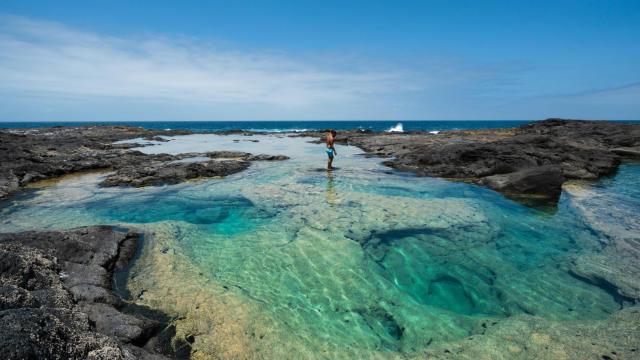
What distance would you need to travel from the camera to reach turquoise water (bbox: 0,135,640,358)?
6176 millimetres

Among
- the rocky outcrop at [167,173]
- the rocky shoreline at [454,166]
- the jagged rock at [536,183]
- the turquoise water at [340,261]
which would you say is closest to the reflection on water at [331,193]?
the turquoise water at [340,261]

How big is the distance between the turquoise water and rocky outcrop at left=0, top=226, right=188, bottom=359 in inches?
25.0

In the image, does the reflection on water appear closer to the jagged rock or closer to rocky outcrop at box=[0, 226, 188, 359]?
rocky outcrop at box=[0, 226, 188, 359]

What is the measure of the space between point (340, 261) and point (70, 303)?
5.59 metres

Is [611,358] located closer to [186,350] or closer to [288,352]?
[288,352]

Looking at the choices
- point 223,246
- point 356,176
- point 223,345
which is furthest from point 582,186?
point 223,345

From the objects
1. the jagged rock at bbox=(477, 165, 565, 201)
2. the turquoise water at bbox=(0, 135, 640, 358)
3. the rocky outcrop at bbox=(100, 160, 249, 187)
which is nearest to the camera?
the turquoise water at bbox=(0, 135, 640, 358)

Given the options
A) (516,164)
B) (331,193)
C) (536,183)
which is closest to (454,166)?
(516,164)

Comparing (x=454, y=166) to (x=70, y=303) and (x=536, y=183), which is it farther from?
(x=70, y=303)

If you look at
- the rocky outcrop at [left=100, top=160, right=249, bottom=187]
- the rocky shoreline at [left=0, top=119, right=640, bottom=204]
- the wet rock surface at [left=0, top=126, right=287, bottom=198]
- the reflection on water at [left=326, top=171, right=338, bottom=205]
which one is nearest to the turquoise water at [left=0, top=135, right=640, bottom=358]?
the reflection on water at [left=326, top=171, right=338, bottom=205]

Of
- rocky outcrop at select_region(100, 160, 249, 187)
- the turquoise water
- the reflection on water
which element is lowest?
the turquoise water

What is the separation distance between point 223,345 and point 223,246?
4433mm

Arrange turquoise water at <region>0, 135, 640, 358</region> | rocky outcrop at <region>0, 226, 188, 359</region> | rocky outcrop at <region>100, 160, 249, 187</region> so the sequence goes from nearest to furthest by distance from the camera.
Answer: rocky outcrop at <region>0, 226, 188, 359</region>
turquoise water at <region>0, 135, 640, 358</region>
rocky outcrop at <region>100, 160, 249, 187</region>

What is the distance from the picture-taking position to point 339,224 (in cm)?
1127
